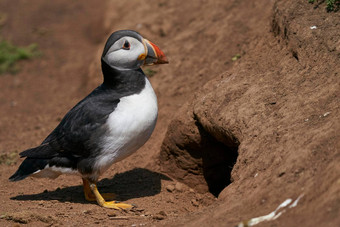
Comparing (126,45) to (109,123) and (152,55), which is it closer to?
(152,55)

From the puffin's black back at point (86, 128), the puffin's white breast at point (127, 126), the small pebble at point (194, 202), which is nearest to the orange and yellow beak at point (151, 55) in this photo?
the puffin's black back at point (86, 128)

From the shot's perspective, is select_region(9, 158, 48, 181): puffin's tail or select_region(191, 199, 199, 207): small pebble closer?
select_region(9, 158, 48, 181): puffin's tail

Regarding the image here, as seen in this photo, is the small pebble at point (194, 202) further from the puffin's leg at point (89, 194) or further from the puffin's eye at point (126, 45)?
the puffin's eye at point (126, 45)

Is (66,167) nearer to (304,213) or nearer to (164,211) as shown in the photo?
(164,211)

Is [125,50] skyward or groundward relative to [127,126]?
skyward

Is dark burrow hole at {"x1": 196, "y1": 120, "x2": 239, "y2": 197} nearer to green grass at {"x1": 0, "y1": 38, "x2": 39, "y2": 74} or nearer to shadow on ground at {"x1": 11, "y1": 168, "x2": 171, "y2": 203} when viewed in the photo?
shadow on ground at {"x1": 11, "y1": 168, "x2": 171, "y2": 203}

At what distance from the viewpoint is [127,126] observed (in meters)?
5.59

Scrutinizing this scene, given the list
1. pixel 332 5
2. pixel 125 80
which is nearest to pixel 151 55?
pixel 125 80

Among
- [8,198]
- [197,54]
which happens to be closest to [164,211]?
[8,198]

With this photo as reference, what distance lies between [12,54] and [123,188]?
262 inches

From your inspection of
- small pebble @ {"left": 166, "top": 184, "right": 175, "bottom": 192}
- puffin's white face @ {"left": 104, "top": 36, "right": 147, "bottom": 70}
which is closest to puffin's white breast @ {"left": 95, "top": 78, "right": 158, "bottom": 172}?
puffin's white face @ {"left": 104, "top": 36, "right": 147, "bottom": 70}

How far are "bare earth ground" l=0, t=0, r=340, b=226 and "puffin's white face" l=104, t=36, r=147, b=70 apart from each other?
1092 mm

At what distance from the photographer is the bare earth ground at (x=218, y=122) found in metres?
4.48

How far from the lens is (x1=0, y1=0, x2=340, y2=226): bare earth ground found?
176 inches
